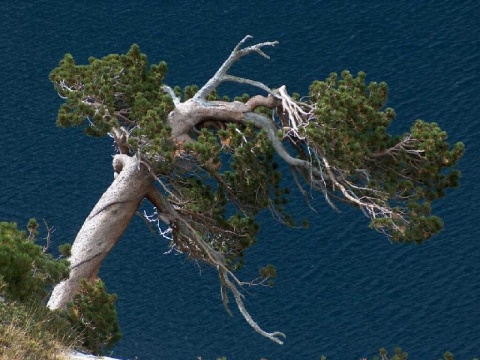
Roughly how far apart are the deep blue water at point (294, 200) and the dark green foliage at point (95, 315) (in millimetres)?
5071

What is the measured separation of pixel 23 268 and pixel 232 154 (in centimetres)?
317

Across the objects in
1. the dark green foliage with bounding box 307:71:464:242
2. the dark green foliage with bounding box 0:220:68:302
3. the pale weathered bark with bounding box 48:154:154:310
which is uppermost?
the dark green foliage with bounding box 307:71:464:242

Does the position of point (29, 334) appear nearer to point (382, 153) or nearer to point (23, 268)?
point (23, 268)

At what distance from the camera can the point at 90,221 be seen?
1153 centimetres

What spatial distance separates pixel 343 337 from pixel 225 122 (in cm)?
548

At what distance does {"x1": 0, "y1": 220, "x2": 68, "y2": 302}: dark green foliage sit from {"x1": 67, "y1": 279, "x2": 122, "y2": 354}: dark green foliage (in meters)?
1.35

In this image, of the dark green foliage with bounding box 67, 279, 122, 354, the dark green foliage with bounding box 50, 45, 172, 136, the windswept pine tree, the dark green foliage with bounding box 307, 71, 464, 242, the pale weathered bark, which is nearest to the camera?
the dark green foliage with bounding box 67, 279, 122, 354

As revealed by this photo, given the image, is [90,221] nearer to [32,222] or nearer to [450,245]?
[32,222]

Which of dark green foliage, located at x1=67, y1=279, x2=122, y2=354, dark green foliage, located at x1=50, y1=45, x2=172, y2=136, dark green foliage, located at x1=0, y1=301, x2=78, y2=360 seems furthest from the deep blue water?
dark green foliage, located at x1=0, y1=301, x2=78, y2=360

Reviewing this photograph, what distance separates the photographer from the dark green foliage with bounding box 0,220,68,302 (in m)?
8.33

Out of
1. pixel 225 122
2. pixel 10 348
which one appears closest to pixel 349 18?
pixel 225 122

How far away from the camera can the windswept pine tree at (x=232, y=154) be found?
35.4 feet

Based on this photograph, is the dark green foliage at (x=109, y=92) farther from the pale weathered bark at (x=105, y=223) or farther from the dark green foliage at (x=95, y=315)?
the dark green foliage at (x=95, y=315)

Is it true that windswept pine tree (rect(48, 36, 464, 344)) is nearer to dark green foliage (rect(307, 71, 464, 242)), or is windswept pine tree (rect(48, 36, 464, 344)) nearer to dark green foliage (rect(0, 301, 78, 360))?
dark green foliage (rect(307, 71, 464, 242))
